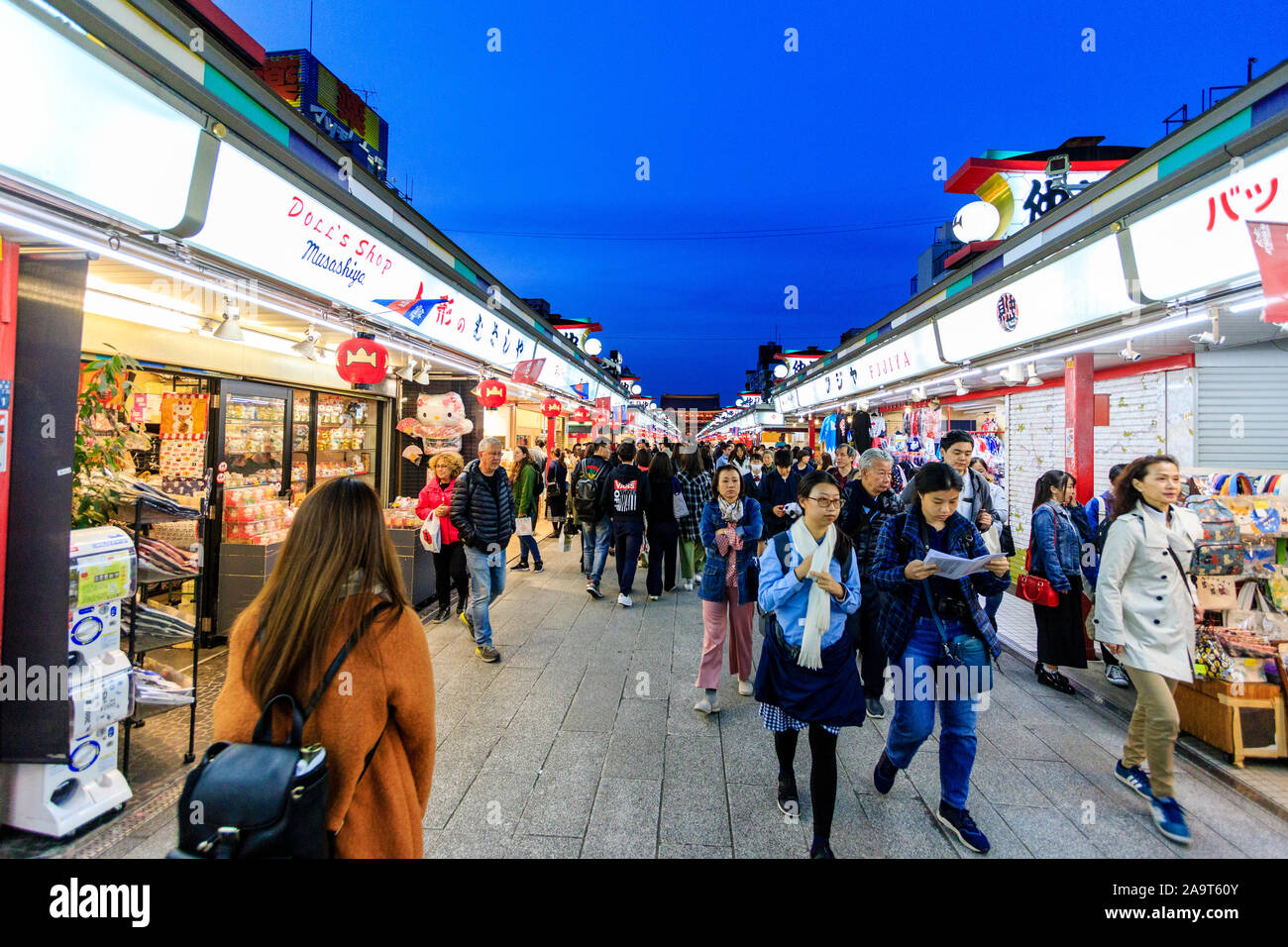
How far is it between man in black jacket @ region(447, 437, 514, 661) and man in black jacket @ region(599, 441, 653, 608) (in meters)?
2.14

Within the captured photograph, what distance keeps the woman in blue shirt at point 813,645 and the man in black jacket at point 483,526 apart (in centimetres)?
319

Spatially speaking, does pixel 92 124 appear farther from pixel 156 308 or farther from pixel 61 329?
pixel 156 308

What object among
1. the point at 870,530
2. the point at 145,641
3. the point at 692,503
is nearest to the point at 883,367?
the point at 692,503

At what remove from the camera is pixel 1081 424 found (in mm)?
6215

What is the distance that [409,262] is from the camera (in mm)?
6059

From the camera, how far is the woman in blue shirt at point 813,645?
9.23ft

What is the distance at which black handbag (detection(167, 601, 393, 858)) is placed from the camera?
4.36 feet

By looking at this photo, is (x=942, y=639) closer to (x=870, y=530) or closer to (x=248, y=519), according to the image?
(x=870, y=530)

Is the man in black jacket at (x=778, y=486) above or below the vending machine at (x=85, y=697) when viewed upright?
above

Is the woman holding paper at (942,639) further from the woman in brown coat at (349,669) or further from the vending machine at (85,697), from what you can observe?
the vending machine at (85,697)

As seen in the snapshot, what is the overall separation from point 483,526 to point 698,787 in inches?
121

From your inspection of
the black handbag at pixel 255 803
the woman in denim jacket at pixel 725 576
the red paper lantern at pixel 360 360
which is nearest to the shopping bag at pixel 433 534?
the red paper lantern at pixel 360 360

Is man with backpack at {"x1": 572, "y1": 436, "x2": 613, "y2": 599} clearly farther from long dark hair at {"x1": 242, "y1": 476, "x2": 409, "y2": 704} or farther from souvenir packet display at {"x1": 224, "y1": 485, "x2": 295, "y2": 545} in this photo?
long dark hair at {"x1": 242, "y1": 476, "x2": 409, "y2": 704}
